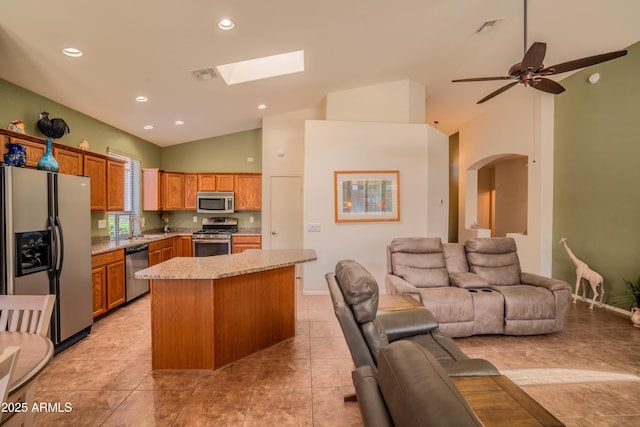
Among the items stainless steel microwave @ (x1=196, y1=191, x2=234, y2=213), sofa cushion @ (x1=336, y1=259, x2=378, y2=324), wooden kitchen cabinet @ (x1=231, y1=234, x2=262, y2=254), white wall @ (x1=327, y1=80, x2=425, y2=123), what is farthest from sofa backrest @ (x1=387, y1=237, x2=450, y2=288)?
stainless steel microwave @ (x1=196, y1=191, x2=234, y2=213)

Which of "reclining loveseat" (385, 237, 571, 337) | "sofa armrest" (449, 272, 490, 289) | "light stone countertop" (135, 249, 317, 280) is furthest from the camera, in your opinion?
"sofa armrest" (449, 272, 490, 289)

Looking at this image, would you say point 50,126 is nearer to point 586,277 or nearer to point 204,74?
point 204,74

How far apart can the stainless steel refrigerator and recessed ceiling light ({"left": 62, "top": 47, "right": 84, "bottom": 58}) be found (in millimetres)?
1151

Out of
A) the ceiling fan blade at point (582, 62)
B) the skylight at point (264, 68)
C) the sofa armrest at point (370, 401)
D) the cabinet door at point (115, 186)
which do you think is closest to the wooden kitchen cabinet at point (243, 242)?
the cabinet door at point (115, 186)

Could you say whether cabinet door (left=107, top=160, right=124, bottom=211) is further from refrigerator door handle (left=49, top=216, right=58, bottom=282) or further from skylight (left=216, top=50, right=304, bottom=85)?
skylight (left=216, top=50, right=304, bottom=85)

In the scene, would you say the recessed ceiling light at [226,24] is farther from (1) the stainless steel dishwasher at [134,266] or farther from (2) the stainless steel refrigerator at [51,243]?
(1) the stainless steel dishwasher at [134,266]

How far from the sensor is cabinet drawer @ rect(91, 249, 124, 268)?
12.0ft

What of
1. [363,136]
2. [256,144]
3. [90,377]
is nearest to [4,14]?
[90,377]

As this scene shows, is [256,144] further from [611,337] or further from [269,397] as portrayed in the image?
[611,337]

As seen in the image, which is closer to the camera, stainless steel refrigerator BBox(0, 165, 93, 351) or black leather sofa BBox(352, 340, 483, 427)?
black leather sofa BBox(352, 340, 483, 427)

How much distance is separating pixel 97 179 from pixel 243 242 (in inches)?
108

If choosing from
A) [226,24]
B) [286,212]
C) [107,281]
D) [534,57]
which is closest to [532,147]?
[534,57]

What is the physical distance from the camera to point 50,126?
355cm

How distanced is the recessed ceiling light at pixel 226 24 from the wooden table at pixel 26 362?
2.74 meters
